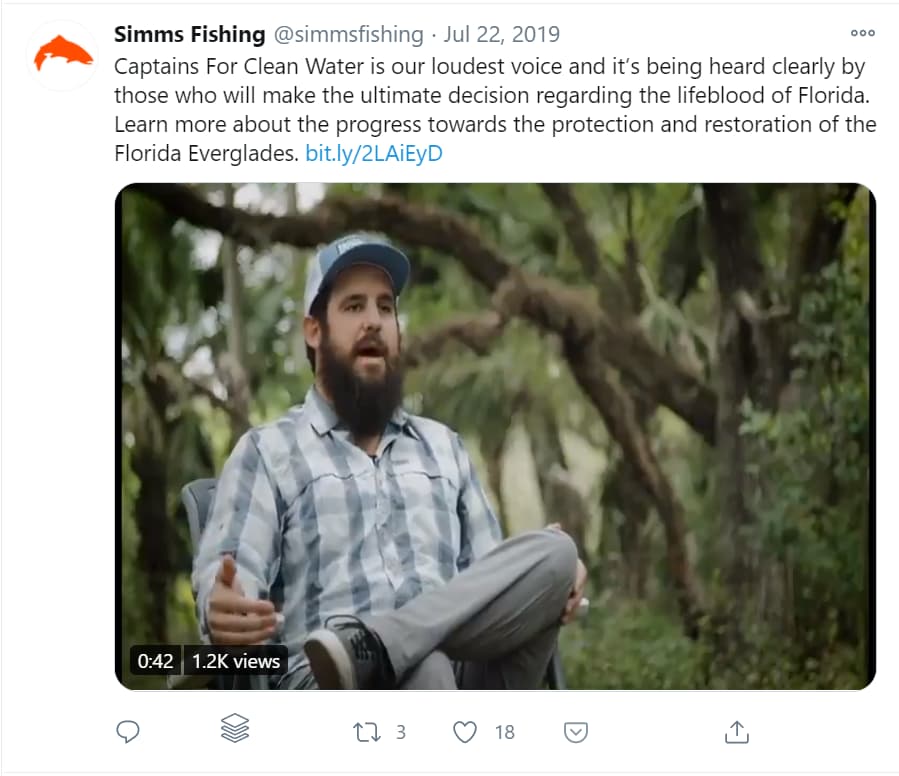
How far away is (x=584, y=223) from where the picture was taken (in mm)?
1604

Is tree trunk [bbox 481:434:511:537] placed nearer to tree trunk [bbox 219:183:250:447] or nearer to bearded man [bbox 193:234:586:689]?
bearded man [bbox 193:234:586:689]

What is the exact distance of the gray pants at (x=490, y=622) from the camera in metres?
1.55

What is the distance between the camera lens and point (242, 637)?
1.57 meters

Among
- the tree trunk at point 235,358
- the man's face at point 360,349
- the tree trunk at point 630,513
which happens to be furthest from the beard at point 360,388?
the tree trunk at point 630,513

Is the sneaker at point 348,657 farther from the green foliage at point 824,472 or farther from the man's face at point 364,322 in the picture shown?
the green foliage at point 824,472

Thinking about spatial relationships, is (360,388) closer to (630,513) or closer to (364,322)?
(364,322)

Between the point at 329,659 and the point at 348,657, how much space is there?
27 mm
